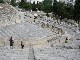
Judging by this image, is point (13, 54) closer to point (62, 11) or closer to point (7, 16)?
point (7, 16)

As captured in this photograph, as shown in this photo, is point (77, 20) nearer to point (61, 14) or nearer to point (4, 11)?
point (61, 14)

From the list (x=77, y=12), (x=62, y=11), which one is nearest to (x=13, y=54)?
(x=77, y=12)

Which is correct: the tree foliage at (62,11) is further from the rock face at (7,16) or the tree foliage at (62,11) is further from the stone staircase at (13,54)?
the stone staircase at (13,54)

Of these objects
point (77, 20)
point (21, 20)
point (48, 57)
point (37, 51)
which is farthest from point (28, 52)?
point (77, 20)

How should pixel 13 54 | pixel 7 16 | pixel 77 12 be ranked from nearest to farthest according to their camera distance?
pixel 13 54 < pixel 7 16 < pixel 77 12

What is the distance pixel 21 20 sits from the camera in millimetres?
27609

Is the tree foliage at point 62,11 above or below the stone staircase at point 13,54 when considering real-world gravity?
below

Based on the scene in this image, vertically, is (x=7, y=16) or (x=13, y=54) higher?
(x=7, y=16)

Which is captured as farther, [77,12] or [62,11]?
[62,11]

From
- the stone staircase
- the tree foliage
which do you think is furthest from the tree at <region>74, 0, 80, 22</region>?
the stone staircase

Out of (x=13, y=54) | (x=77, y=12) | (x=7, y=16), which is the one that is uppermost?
(x=7, y=16)

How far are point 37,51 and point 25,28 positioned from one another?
810 centimetres

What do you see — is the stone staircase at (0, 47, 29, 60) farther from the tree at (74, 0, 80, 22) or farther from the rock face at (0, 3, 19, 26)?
the tree at (74, 0, 80, 22)

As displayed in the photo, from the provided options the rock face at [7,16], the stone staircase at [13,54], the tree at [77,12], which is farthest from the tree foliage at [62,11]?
the stone staircase at [13,54]
